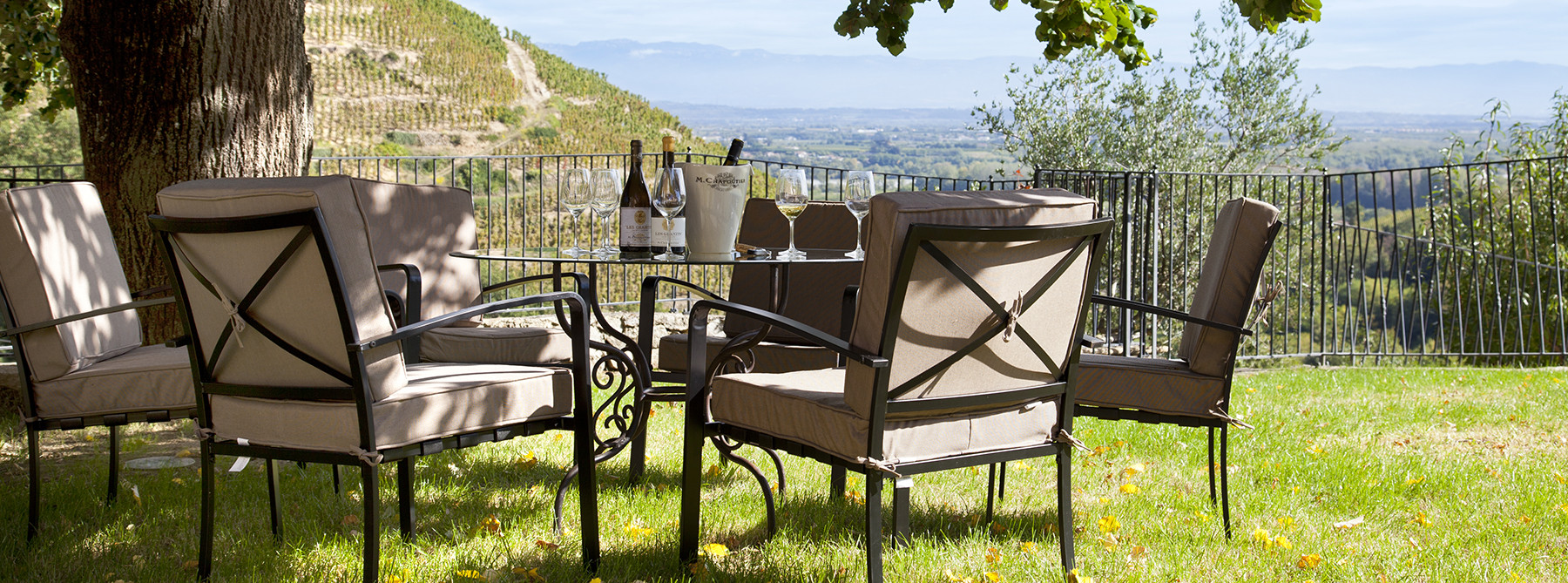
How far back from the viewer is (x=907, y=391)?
2.07 m

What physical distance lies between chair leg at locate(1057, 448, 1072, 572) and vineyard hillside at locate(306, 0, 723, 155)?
37.3 metres

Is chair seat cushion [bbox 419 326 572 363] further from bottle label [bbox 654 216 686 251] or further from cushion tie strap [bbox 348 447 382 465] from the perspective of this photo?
cushion tie strap [bbox 348 447 382 465]

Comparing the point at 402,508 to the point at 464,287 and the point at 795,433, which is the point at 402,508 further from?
the point at 464,287

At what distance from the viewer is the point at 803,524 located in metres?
2.95

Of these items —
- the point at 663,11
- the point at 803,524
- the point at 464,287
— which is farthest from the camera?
the point at 663,11

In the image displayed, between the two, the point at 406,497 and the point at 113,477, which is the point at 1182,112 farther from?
the point at 113,477

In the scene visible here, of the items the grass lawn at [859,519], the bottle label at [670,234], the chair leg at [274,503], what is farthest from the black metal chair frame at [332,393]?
the bottle label at [670,234]

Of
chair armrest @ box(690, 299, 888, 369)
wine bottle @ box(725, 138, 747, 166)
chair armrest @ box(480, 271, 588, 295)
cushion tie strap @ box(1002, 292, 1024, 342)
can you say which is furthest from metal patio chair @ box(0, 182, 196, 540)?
cushion tie strap @ box(1002, 292, 1024, 342)

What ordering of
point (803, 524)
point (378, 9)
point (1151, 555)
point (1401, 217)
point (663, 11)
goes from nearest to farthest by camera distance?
point (1151, 555) < point (803, 524) < point (1401, 217) < point (378, 9) < point (663, 11)

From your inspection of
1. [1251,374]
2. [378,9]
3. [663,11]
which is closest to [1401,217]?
[1251,374]

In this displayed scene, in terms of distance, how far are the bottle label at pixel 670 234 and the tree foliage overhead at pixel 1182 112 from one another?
14.6m

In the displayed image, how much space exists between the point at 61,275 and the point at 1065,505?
2.76 m

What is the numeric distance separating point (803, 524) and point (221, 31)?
3.06m

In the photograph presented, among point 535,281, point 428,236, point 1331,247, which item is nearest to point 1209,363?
point 535,281
